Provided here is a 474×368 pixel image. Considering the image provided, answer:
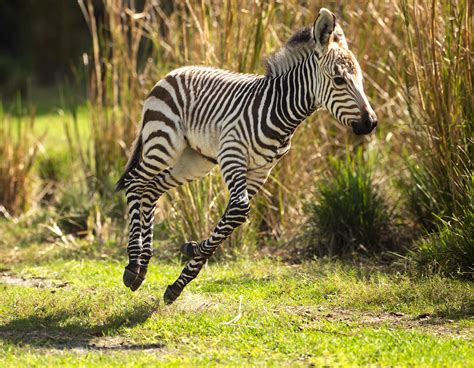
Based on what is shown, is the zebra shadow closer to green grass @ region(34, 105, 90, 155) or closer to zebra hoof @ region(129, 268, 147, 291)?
zebra hoof @ region(129, 268, 147, 291)

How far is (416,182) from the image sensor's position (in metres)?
8.96

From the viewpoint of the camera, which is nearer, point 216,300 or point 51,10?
point 216,300

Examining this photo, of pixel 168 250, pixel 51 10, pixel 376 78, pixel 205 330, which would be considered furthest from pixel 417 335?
pixel 51 10

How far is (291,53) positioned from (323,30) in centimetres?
45

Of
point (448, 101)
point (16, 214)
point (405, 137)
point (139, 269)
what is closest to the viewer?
point (139, 269)

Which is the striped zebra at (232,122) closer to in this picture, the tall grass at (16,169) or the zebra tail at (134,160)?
the zebra tail at (134,160)

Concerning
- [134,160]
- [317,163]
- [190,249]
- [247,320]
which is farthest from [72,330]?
[317,163]

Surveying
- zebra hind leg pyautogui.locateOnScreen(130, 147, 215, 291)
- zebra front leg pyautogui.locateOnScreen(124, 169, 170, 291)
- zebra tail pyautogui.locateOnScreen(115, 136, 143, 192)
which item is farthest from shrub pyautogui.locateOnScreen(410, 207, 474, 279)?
zebra tail pyautogui.locateOnScreen(115, 136, 143, 192)

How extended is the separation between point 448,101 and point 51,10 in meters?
14.2

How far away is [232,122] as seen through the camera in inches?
283

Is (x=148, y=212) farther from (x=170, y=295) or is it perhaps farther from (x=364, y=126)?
(x=364, y=126)

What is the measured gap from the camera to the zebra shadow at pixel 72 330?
6434mm

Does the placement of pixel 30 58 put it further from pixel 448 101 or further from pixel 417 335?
pixel 417 335

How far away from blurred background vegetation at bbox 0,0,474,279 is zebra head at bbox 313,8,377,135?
1429 mm
